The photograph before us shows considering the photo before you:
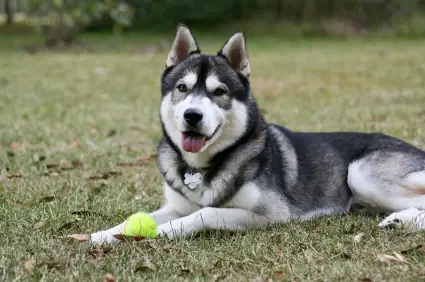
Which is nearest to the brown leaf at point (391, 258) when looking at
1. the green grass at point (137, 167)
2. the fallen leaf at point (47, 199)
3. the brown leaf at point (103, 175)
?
the green grass at point (137, 167)

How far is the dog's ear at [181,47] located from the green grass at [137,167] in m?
1.24

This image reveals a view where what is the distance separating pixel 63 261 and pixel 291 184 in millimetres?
1886

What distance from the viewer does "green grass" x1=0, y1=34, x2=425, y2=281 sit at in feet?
10.9

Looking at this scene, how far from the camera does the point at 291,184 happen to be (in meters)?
4.47

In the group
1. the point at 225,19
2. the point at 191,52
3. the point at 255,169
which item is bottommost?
the point at 225,19

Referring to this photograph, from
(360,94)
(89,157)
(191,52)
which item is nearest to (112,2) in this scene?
(360,94)

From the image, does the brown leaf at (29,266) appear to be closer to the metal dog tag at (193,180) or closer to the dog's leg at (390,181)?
the metal dog tag at (193,180)

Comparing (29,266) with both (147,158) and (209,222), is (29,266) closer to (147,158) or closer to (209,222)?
(209,222)

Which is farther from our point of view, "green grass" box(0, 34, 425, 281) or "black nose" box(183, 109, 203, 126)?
"black nose" box(183, 109, 203, 126)

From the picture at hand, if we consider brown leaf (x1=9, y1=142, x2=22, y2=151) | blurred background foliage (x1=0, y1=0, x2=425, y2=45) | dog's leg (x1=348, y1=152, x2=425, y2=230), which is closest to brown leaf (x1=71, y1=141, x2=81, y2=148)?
brown leaf (x1=9, y1=142, x2=22, y2=151)

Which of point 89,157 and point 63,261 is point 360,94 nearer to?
point 89,157

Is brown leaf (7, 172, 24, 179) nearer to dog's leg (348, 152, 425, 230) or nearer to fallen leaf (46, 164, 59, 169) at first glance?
fallen leaf (46, 164, 59, 169)

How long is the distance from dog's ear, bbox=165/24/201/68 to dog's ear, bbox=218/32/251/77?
0.23m

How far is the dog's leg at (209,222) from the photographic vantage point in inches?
152
